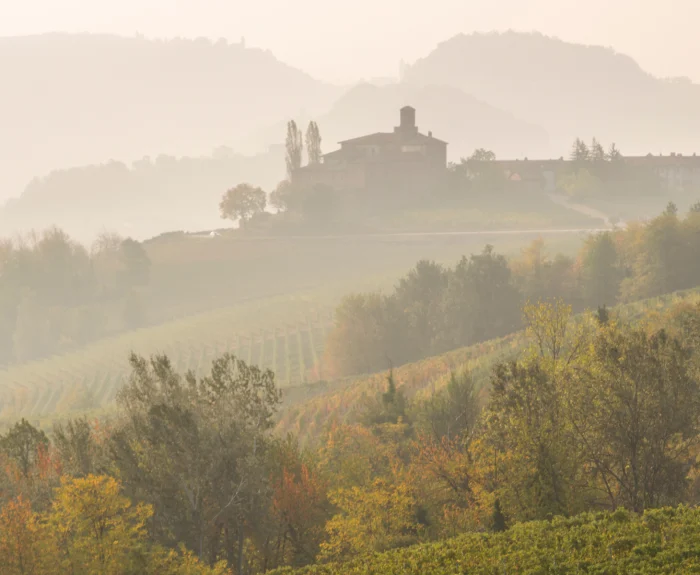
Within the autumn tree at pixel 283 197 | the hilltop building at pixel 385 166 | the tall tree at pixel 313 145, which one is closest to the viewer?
the autumn tree at pixel 283 197

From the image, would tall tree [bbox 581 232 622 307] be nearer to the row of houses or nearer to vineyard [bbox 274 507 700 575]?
vineyard [bbox 274 507 700 575]

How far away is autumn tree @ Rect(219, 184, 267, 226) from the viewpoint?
425 ft

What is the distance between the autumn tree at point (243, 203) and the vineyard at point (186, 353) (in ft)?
88.9

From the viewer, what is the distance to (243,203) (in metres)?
131

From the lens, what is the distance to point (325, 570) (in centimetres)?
2286

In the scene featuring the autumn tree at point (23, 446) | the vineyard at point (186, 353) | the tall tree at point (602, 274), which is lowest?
the vineyard at point (186, 353)

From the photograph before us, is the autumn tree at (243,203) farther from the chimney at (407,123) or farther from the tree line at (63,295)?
Result: the chimney at (407,123)

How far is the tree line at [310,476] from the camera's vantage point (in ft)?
79.5

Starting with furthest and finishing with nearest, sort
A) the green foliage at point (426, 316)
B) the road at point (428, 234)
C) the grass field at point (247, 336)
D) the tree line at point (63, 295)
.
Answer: the road at point (428, 234), the tree line at point (63, 295), the grass field at point (247, 336), the green foliage at point (426, 316)

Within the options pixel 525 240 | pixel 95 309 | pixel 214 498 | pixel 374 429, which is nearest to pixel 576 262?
pixel 525 240

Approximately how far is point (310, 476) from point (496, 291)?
48.5m

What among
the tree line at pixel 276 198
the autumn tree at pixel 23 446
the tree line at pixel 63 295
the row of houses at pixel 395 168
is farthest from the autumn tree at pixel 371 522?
the row of houses at pixel 395 168

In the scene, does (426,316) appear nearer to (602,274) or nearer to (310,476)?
(602,274)

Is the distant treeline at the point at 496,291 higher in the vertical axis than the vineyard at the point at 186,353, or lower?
higher
